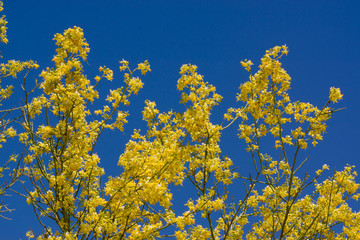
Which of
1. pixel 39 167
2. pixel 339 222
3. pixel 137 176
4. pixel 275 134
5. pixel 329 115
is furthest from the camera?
pixel 339 222

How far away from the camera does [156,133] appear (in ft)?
24.5

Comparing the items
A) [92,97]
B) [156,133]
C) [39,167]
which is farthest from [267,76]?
[39,167]

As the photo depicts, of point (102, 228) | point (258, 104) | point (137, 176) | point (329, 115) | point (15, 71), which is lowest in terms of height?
point (102, 228)

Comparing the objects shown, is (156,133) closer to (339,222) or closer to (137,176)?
(137,176)

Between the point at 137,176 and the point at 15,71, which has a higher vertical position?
the point at 15,71

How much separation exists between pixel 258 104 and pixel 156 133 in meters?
2.16

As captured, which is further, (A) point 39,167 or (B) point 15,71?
(B) point 15,71

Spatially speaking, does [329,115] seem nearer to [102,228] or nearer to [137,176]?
[137,176]

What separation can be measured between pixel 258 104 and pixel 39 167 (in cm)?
414

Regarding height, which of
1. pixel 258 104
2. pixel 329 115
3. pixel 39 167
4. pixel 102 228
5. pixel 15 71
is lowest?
pixel 102 228

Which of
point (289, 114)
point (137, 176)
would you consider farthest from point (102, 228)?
point (289, 114)

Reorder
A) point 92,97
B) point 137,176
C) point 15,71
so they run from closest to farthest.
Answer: point 137,176 < point 92,97 < point 15,71

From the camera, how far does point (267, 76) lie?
22.9ft

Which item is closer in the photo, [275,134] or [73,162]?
[73,162]
